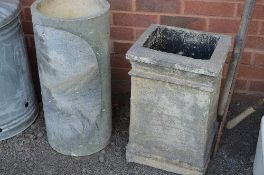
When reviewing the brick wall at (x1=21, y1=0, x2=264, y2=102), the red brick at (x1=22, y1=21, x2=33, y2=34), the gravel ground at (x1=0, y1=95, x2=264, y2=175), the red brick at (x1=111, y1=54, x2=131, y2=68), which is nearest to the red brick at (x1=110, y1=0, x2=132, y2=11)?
the brick wall at (x1=21, y1=0, x2=264, y2=102)

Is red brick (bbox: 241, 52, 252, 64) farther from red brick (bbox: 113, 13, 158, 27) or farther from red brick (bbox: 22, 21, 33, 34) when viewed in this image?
red brick (bbox: 22, 21, 33, 34)

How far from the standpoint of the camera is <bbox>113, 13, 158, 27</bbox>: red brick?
2910 mm

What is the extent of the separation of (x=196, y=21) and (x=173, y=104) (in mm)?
790

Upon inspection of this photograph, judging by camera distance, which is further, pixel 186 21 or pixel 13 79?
pixel 186 21

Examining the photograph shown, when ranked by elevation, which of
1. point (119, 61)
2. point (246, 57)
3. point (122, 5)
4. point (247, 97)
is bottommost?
point (247, 97)

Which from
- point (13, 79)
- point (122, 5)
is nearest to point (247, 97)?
point (122, 5)

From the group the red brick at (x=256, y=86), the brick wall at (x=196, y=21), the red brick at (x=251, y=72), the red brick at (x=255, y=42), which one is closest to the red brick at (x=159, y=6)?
the brick wall at (x=196, y=21)

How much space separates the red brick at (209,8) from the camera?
2.77m

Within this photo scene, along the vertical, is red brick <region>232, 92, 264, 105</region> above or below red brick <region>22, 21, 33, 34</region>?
below

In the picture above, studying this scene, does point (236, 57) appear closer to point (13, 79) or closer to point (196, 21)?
point (196, 21)

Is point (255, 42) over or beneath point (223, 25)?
beneath

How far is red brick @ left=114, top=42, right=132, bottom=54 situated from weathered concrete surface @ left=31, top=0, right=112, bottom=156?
56 cm

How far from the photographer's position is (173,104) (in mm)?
2301

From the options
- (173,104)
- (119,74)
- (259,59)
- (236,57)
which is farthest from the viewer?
(119,74)
